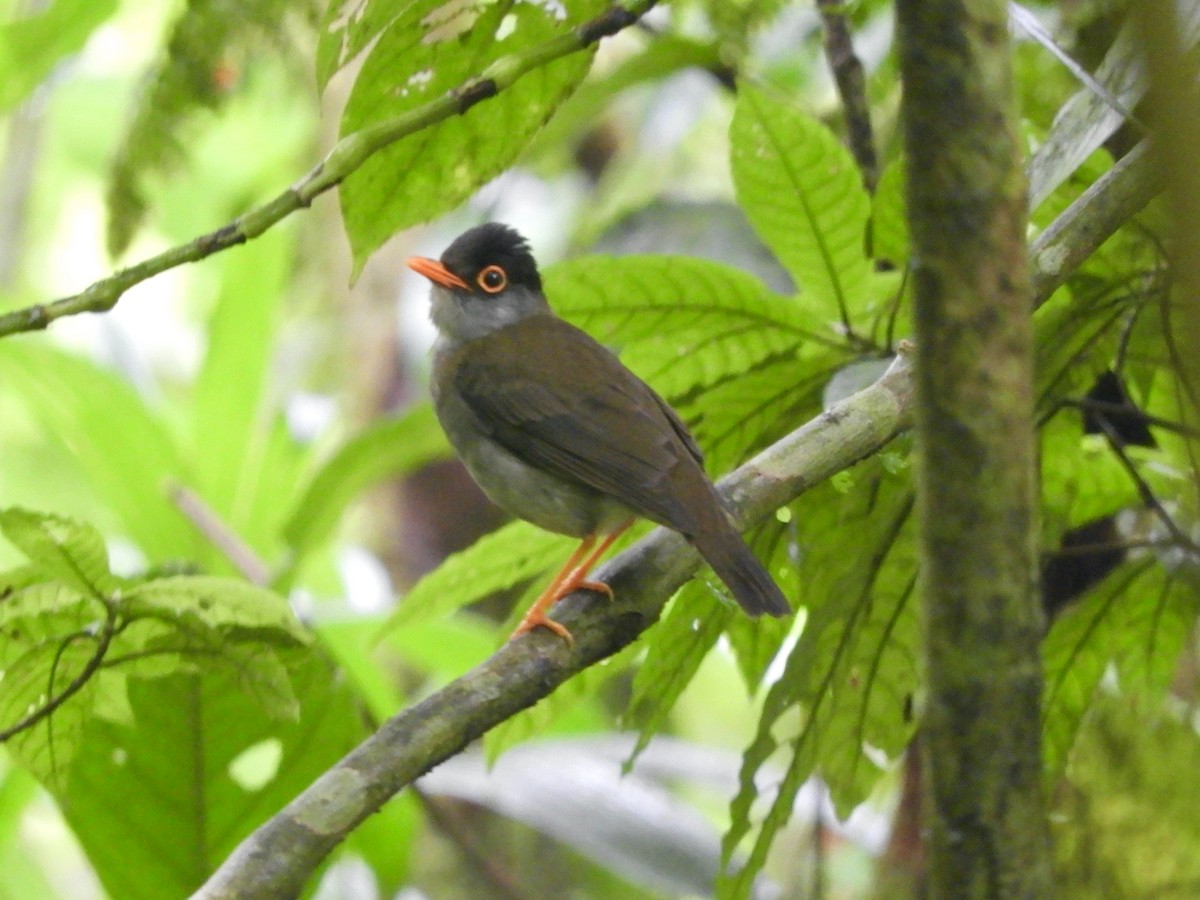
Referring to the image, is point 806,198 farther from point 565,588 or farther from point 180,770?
point 180,770

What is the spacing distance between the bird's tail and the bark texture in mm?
1131

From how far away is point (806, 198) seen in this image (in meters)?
2.38

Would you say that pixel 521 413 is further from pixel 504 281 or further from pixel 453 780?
pixel 453 780

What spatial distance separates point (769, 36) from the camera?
4348 millimetres

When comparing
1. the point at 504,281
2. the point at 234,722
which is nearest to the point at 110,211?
the point at 504,281

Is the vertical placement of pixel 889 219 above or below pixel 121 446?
below

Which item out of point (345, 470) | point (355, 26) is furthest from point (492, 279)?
point (355, 26)

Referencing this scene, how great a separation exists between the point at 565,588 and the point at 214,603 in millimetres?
957

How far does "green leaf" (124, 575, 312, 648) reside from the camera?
5.66 feet

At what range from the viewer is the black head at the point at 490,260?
373cm

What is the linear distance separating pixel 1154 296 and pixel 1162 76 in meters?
1.53

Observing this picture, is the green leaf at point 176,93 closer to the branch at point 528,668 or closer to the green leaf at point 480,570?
the green leaf at point 480,570

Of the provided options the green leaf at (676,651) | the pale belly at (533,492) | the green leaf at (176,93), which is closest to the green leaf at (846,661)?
the green leaf at (676,651)

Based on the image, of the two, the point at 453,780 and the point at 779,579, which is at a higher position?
the point at 779,579
